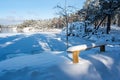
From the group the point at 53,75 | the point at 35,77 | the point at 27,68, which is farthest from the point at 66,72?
the point at 27,68

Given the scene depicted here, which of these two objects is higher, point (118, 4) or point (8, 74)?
point (118, 4)

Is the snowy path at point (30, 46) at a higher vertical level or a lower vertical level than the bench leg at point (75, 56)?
lower

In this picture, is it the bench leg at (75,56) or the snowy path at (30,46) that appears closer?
the bench leg at (75,56)

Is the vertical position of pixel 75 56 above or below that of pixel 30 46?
above

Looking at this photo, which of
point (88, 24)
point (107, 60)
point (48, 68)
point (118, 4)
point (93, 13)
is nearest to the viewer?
point (48, 68)

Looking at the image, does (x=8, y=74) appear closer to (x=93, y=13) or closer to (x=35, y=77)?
(x=35, y=77)

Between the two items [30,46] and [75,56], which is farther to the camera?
[30,46]

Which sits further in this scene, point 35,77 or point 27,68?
point 27,68

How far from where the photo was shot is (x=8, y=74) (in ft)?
20.3

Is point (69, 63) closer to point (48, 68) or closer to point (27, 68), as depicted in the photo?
point (48, 68)

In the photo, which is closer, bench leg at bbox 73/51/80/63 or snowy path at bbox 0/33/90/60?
bench leg at bbox 73/51/80/63

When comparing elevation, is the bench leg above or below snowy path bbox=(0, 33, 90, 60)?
above

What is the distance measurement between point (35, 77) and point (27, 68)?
0.92m

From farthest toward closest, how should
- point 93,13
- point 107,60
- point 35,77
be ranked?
point 93,13, point 107,60, point 35,77
